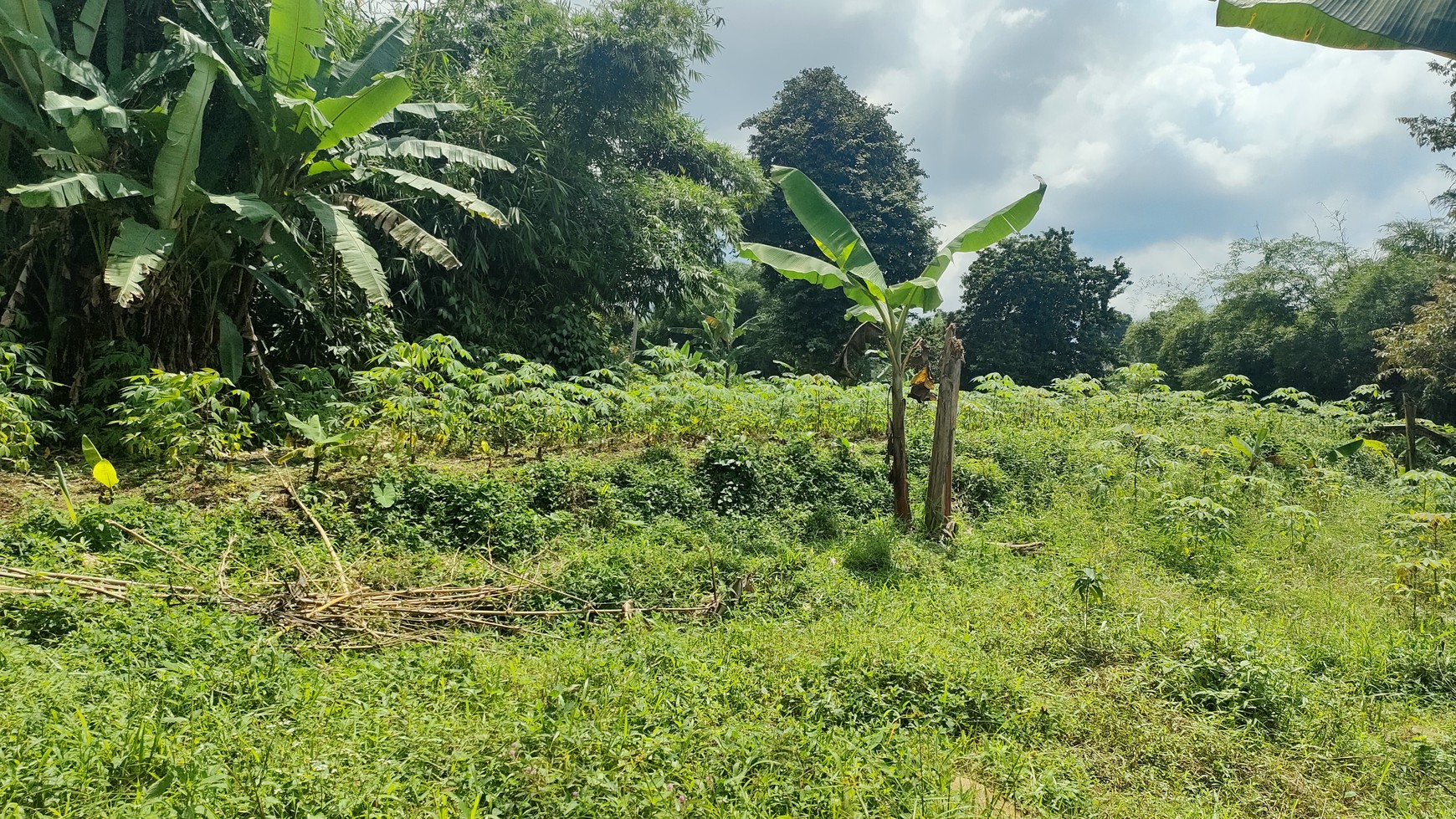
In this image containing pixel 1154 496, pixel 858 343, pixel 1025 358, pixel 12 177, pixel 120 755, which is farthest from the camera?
pixel 1025 358

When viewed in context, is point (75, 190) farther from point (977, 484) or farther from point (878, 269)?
point (977, 484)

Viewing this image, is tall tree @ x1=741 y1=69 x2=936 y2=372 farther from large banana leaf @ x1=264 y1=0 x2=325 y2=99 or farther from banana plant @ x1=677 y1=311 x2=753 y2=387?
large banana leaf @ x1=264 y1=0 x2=325 y2=99

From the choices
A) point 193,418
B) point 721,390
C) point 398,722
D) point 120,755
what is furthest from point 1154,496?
point 193,418

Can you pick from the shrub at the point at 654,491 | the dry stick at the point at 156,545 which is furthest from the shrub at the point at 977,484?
the dry stick at the point at 156,545

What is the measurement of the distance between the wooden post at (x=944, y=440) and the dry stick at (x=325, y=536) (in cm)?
458

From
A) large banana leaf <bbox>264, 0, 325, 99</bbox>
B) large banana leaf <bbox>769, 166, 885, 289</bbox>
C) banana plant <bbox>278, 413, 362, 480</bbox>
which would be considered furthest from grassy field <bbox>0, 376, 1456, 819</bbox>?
large banana leaf <bbox>264, 0, 325, 99</bbox>

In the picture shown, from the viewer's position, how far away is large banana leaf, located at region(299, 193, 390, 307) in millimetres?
6391

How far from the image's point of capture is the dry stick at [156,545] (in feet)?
12.9

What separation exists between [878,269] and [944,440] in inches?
65.1

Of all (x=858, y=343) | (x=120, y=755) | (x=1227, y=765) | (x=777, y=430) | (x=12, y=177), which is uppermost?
(x=12, y=177)

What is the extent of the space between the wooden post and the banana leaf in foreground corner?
2.95 meters

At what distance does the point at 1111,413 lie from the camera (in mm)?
10828

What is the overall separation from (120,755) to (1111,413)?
38.0 ft

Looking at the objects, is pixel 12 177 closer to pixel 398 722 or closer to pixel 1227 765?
pixel 398 722
